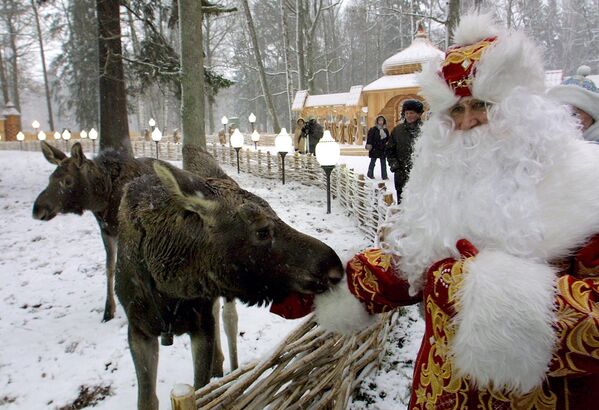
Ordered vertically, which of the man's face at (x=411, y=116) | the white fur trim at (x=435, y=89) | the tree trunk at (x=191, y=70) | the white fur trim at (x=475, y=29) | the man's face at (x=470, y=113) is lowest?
the man's face at (x=470, y=113)

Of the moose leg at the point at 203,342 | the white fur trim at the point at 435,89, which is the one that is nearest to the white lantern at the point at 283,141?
the moose leg at the point at 203,342

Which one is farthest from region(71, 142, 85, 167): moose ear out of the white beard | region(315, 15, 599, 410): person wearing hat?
the white beard

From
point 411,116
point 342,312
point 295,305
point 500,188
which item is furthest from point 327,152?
point 500,188

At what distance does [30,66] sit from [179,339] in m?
53.1

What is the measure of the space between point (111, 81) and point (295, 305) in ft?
36.2

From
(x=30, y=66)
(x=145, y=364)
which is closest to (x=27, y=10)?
(x=30, y=66)

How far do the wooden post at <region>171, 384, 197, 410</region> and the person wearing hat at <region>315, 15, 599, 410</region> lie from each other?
3.03ft

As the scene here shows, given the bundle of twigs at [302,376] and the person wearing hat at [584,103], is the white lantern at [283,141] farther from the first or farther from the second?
the person wearing hat at [584,103]

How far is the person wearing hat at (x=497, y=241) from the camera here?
1178mm

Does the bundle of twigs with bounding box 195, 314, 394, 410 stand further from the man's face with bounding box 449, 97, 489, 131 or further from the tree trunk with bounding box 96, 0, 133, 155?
the tree trunk with bounding box 96, 0, 133, 155

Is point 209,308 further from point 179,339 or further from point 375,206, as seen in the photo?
point 375,206

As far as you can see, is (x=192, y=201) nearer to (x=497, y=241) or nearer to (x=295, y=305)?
(x=295, y=305)

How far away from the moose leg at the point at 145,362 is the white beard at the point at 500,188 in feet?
7.02

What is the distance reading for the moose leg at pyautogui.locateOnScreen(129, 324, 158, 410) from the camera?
9.50ft
